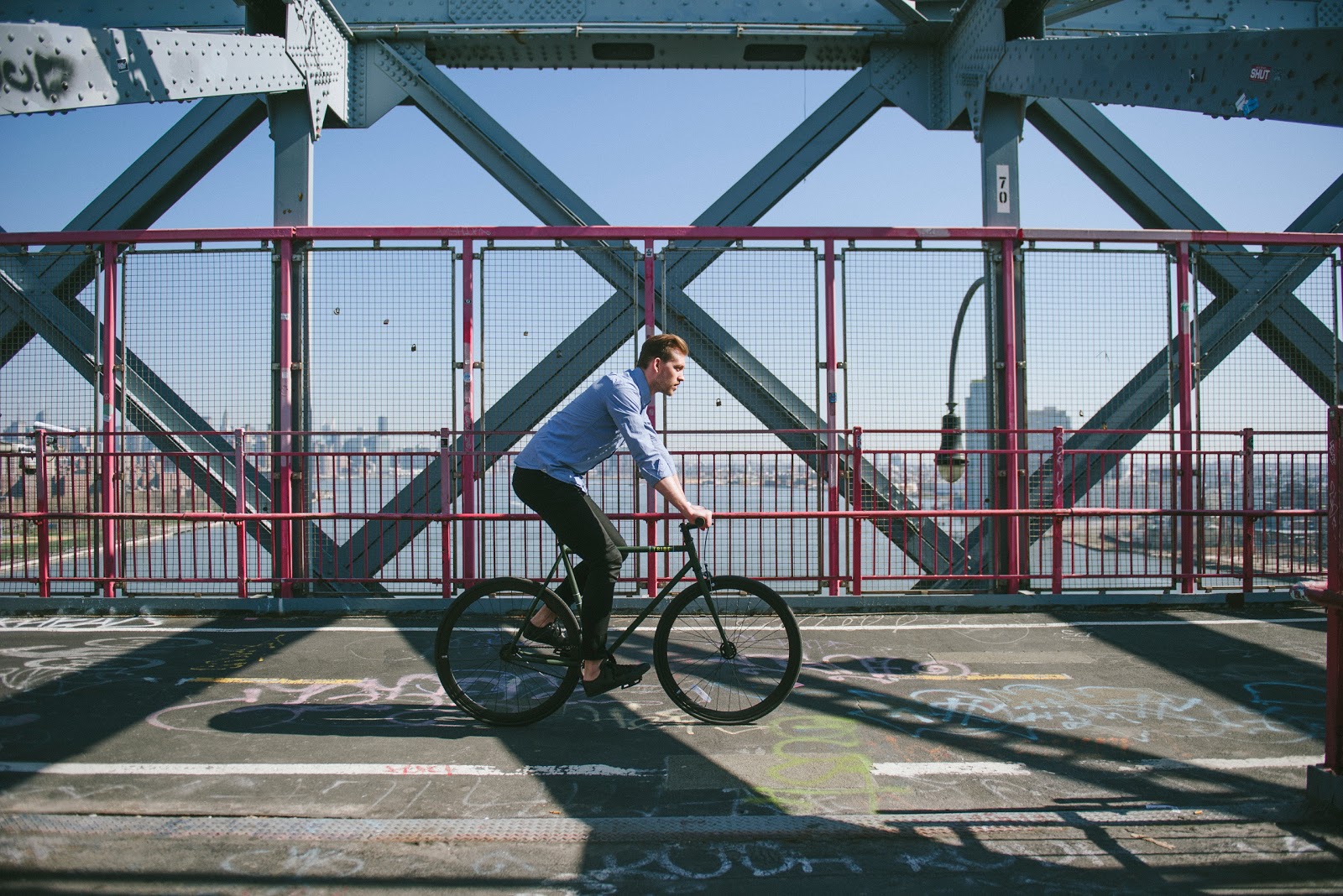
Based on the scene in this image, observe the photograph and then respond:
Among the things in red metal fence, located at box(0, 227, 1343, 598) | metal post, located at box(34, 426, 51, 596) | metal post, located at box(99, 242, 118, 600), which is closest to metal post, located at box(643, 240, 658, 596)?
red metal fence, located at box(0, 227, 1343, 598)

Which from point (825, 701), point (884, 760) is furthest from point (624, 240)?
point (884, 760)

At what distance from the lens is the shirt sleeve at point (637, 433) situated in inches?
161

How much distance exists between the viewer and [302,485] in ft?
26.3

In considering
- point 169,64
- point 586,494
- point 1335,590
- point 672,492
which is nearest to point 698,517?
point 672,492

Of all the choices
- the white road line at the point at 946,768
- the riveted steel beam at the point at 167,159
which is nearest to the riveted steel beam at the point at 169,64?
the riveted steel beam at the point at 167,159

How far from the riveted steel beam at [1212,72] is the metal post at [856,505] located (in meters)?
3.36

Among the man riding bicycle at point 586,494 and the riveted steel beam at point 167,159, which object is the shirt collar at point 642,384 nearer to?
the man riding bicycle at point 586,494

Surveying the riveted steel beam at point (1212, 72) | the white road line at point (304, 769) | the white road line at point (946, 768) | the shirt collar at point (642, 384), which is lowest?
the white road line at point (946, 768)

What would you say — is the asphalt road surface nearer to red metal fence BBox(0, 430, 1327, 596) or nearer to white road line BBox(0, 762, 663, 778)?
white road line BBox(0, 762, 663, 778)

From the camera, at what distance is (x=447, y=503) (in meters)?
7.66

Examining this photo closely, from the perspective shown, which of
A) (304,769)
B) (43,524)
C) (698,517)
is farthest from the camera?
(43,524)

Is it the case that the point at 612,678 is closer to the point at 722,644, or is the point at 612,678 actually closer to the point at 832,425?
the point at 722,644

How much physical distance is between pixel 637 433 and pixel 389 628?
3773 millimetres

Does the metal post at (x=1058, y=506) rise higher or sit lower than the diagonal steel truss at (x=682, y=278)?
lower
